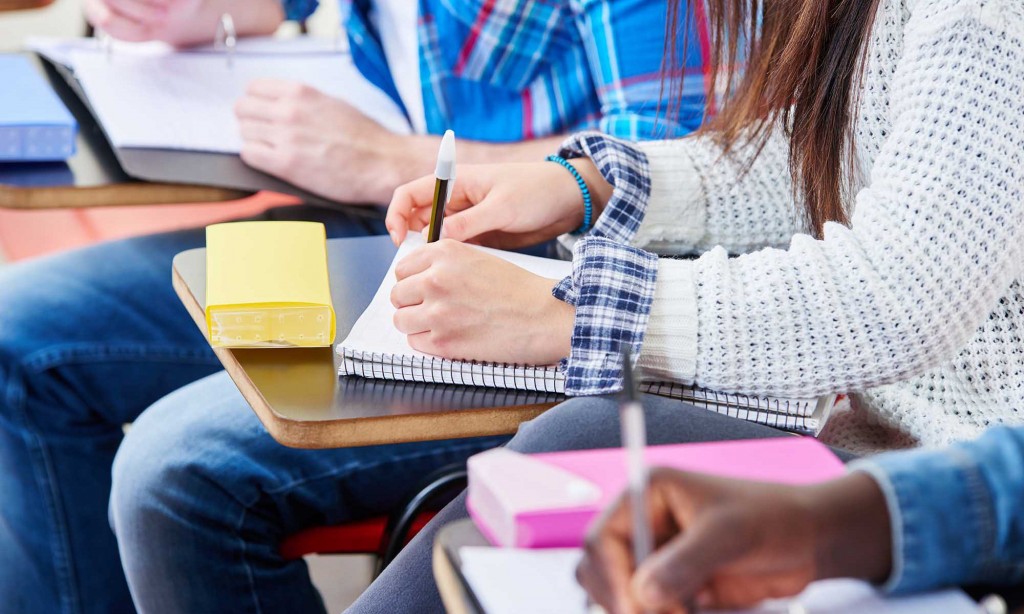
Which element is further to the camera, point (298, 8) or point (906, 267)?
point (298, 8)

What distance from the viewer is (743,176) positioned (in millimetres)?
1065

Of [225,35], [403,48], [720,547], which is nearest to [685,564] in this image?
[720,547]

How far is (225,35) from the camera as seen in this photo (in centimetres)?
156

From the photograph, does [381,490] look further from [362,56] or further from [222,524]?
[362,56]

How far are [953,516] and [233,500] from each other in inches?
26.9

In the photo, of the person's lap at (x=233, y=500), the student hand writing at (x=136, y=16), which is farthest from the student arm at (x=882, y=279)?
the student hand writing at (x=136, y=16)

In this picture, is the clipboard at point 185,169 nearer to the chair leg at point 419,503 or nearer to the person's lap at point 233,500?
the person's lap at point 233,500

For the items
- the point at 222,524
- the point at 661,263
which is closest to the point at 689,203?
the point at 661,263

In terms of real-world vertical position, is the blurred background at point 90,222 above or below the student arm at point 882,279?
below

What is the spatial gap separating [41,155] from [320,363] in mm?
545

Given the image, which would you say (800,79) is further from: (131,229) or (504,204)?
(131,229)

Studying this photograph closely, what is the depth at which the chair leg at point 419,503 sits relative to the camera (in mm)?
973

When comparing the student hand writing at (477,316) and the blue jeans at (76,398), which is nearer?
the student hand writing at (477,316)

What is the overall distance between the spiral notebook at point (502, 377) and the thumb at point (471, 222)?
0.19m
